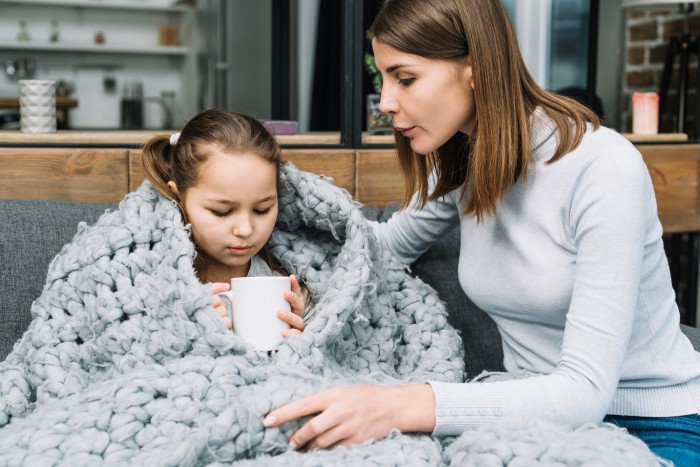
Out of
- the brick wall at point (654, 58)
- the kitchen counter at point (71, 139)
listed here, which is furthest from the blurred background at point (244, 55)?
the kitchen counter at point (71, 139)

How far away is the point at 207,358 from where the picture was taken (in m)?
1.15

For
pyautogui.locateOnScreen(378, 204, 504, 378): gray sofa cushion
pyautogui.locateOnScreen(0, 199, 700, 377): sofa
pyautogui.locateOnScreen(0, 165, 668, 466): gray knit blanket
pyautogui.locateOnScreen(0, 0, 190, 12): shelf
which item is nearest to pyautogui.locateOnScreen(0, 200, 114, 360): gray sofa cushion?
pyautogui.locateOnScreen(0, 199, 700, 377): sofa

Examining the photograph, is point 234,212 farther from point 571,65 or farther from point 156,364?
point 571,65

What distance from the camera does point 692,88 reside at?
3213 mm

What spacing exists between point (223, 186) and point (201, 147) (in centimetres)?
10

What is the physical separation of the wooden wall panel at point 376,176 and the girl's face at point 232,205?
22.8 inches

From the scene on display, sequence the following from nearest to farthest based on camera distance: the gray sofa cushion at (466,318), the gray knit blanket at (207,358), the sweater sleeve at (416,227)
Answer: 1. the gray knit blanket at (207,358)
2. the sweater sleeve at (416,227)
3. the gray sofa cushion at (466,318)

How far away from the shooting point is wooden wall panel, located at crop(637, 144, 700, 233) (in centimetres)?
218

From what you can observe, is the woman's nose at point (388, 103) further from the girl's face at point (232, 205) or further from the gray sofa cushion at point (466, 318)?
the gray sofa cushion at point (466, 318)

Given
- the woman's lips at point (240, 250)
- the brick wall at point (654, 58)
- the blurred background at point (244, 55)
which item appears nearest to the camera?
the woman's lips at point (240, 250)

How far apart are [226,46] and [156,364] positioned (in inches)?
174

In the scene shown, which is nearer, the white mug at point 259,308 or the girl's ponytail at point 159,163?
the white mug at point 259,308

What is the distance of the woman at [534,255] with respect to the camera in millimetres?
1108

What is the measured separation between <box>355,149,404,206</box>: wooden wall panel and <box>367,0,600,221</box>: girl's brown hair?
0.65 metres
